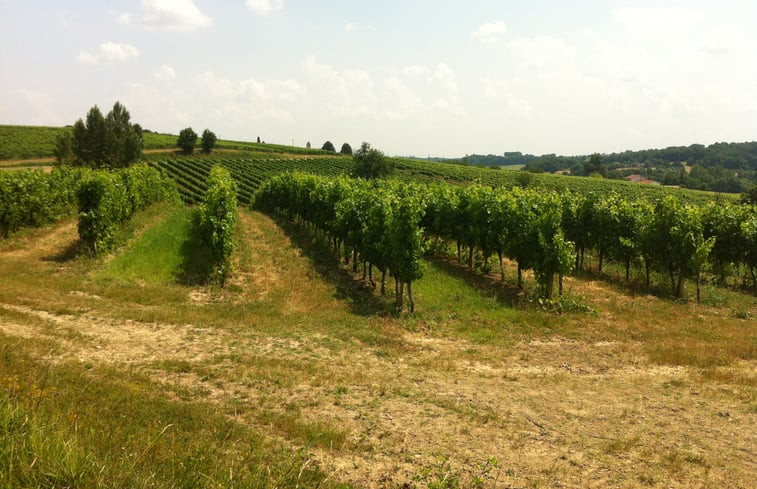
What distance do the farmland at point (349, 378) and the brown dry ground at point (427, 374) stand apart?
0.21ft

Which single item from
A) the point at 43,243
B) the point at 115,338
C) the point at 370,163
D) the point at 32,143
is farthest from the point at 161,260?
the point at 32,143

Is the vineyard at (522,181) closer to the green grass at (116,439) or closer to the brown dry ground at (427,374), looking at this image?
the brown dry ground at (427,374)

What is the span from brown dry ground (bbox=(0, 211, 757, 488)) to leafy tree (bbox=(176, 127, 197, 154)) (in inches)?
2912

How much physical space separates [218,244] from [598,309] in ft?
59.5

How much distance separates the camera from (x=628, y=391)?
1175 centimetres

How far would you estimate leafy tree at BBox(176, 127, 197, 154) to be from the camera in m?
88.9

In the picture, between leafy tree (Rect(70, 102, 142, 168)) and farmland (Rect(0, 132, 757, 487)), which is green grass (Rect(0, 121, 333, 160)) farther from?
farmland (Rect(0, 132, 757, 487))

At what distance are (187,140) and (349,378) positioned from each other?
298ft

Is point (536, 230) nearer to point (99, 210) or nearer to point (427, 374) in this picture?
point (427, 374)

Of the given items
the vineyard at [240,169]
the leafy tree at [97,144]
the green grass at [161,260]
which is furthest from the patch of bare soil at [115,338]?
the leafy tree at [97,144]

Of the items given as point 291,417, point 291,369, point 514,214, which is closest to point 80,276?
point 291,369

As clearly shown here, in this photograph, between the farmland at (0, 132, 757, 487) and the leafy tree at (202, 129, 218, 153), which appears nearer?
the farmland at (0, 132, 757, 487)

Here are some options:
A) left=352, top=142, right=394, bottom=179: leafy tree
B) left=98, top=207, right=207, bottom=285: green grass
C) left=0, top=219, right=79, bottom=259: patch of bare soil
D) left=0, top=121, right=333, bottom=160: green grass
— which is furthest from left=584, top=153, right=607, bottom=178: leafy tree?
left=0, top=219, right=79, bottom=259: patch of bare soil

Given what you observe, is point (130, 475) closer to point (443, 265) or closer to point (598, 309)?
point (598, 309)
